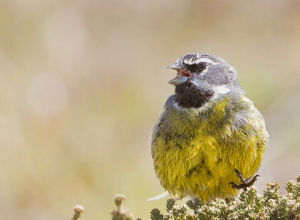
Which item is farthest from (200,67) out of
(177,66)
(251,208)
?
(251,208)

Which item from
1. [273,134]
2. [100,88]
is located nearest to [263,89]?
[273,134]

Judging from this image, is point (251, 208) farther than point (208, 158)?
No

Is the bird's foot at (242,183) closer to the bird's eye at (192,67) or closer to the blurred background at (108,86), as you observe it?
the bird's eye at (192,67)

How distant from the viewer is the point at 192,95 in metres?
7.09

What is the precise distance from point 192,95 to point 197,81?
0.41ft

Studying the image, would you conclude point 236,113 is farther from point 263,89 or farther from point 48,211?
point 263,89

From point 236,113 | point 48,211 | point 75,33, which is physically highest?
point 75,33

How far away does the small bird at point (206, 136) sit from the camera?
6691 mm

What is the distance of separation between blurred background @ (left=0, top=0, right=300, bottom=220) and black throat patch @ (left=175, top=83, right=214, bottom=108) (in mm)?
3535

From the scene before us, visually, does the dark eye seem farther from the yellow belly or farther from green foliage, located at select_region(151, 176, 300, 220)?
green foliage, located at select_region(151, 176, 300, 220)

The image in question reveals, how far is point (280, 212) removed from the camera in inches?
214

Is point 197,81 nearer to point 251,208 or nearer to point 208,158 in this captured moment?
point 208,158

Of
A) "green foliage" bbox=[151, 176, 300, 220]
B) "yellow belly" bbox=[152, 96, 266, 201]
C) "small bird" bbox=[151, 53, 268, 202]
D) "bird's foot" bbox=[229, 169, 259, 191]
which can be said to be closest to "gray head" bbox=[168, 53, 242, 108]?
"small bird" bbox=[151, 53, 268, 202]

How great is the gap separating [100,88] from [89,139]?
6.07ft
